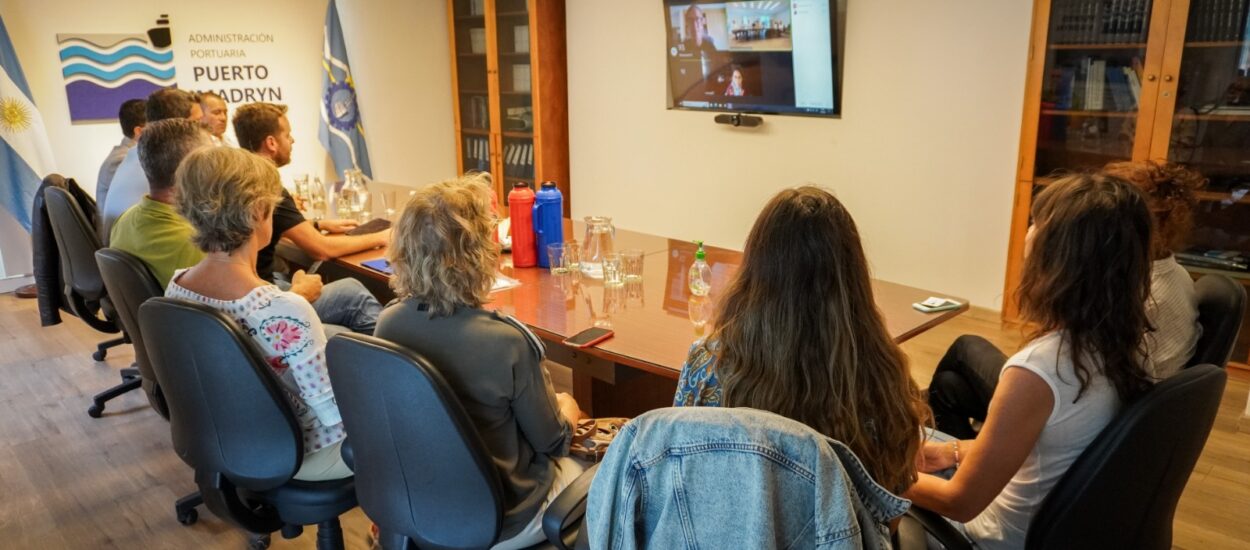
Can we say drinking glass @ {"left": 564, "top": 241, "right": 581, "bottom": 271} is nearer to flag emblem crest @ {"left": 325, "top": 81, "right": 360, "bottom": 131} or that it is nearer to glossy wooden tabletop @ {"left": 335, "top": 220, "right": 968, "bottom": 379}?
glossy wooden tabletop @ {"left": 335, "top": 220, "right": 968, "bottom": 379}

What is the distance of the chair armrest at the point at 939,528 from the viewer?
146 cm

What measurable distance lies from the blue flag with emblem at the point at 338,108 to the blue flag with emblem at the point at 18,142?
5.77 feet

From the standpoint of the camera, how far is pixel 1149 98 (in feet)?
11.4

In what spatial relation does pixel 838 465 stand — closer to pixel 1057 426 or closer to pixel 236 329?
pixel 1057 426

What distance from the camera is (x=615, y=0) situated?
5438 mm

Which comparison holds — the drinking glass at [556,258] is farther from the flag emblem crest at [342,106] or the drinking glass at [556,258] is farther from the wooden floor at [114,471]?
the flag emblem crest at [342,106]

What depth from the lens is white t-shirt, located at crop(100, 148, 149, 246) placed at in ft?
9.95

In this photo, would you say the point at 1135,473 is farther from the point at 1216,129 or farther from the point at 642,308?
the point at 1216,129

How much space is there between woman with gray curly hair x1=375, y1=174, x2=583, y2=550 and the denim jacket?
22.9 inches

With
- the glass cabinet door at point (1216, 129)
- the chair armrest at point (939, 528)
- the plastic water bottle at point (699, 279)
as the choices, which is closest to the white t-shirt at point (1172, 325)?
the chair armrest at point (939, 528)

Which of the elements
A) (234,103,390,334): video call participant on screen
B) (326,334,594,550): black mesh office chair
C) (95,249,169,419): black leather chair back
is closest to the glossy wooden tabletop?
(234,103,390,334): video call participant on screen

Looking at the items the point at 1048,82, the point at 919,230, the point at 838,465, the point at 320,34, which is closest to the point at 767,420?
the point at 838,465

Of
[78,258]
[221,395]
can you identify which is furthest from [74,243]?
[221,395]

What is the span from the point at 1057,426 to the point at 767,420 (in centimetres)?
71
